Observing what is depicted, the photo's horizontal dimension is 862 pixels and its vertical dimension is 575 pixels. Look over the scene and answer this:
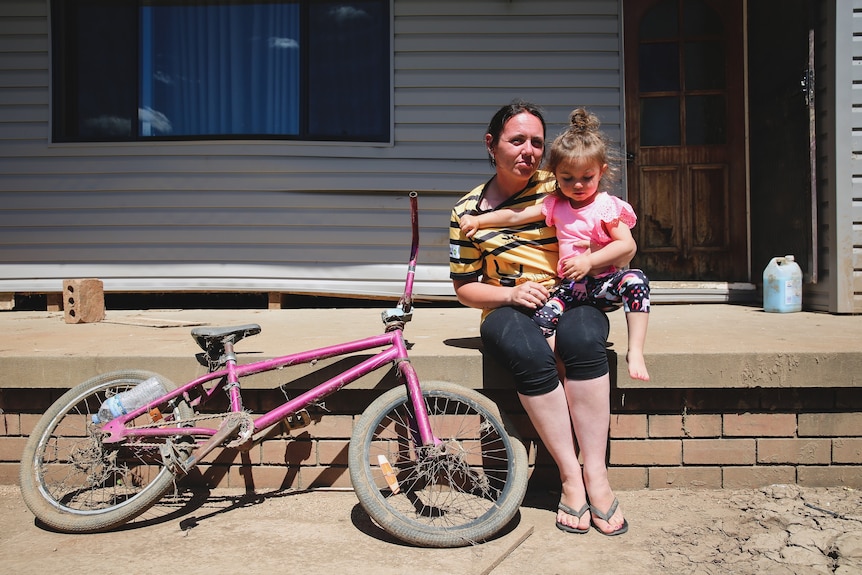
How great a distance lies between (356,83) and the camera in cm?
555

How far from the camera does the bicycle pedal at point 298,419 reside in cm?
263

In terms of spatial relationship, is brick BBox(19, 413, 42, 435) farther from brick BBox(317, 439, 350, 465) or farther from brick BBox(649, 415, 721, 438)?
brick BBox(649, 415, 721, 438)

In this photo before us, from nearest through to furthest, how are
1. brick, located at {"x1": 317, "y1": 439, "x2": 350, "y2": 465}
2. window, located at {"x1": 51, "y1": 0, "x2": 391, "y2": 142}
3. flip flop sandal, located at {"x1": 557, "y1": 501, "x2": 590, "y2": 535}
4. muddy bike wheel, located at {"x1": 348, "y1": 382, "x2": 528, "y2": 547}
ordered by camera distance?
1. muddy bike wheel, located at {"x1": 348, "y1": 382, "x2": 528, "y2": 547}
2. flip flop sandal, located at {"x1": 557, "y1": 501, "x2": 590, "y2": 535}
3. brick, located at {"x1": 317, "y1": 439, "x2": 350, "y2": 465}
4. window, located at {"x1": 51, "y1": 0, "x2": 391, "y2": 142}

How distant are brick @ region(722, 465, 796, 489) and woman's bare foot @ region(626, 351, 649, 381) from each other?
742 millimetres

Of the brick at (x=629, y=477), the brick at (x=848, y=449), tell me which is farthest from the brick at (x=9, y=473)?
the brick at (x=848, y=449)

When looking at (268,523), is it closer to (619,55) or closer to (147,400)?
(147,400)

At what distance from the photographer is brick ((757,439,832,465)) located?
2.90 meters

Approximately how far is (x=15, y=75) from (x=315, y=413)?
14.8 feet

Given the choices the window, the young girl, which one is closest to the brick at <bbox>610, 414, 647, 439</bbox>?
the young girl

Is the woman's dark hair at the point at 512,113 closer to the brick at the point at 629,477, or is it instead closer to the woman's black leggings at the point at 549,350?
the woman's black leggings at the point at 549,350

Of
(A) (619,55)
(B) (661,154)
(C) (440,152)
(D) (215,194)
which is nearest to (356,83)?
(C) (440,152)

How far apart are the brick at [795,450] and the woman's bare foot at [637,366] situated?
755 mm

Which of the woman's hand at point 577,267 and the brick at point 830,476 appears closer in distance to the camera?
the woman's hand at point 577,267

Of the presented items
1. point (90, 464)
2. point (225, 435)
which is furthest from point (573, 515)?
point (90, 464)
